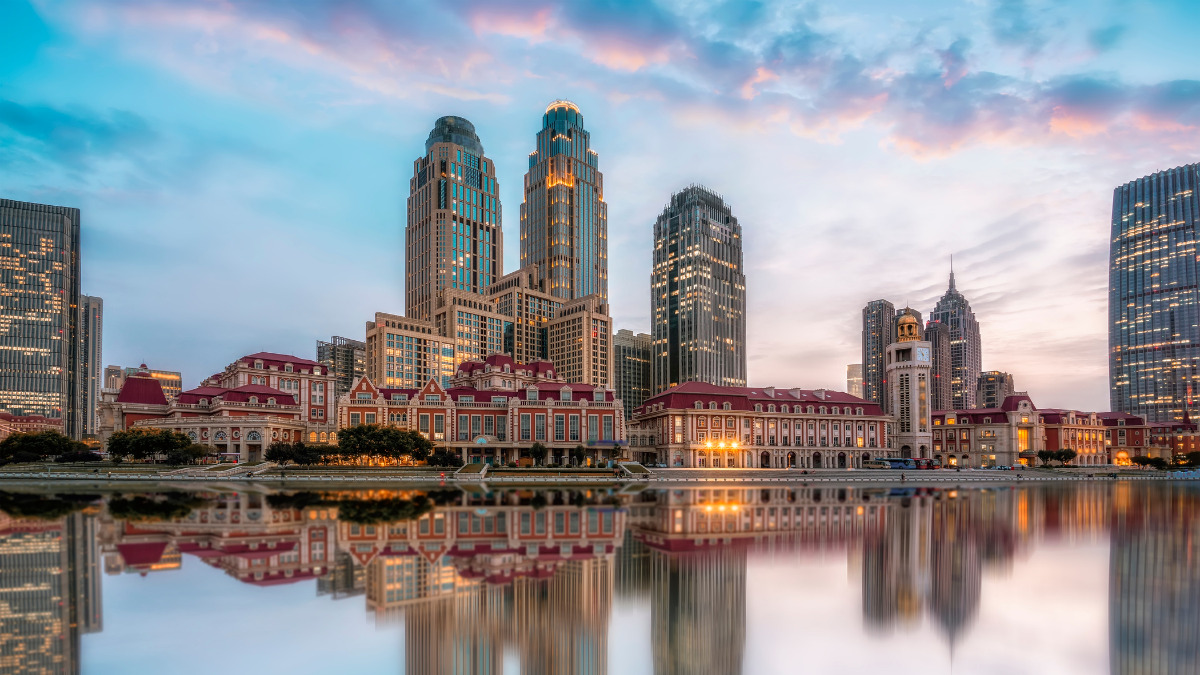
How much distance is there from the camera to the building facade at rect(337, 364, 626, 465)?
112 m

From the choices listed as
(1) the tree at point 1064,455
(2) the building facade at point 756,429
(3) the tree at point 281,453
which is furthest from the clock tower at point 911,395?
(3) the tree at point 281,453

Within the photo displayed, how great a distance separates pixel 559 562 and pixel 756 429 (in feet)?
358

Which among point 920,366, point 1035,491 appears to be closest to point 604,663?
point 1035,491

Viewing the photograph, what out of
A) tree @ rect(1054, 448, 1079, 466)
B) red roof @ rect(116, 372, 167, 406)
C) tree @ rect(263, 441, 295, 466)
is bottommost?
tree @ rect(1054, 448, 1079, 466)

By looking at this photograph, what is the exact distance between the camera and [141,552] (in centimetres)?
3388

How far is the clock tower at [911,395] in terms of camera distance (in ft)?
494

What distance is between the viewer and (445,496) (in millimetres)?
62938

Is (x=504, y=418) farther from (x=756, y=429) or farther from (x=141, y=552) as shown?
(x=141, y=552)

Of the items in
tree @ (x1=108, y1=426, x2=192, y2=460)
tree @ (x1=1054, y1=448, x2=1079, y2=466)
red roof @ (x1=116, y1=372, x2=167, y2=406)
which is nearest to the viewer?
tree @ (x1=108, y1=426, x2=192, y2=460)

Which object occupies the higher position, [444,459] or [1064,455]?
[444,459]

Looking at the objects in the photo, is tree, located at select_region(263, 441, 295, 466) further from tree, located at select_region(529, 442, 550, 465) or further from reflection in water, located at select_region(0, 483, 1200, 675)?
tree, located at select_region(529, 442, 550, 465)

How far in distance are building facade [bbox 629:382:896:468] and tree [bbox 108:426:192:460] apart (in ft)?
237

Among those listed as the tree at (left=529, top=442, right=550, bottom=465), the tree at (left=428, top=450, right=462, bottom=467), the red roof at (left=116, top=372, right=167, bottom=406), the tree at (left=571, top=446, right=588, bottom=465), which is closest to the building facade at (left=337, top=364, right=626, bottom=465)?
the tree at (left=529, top=442, right=550, bottom=465)

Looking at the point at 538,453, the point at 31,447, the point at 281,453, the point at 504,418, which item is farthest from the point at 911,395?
the point at 31,447
